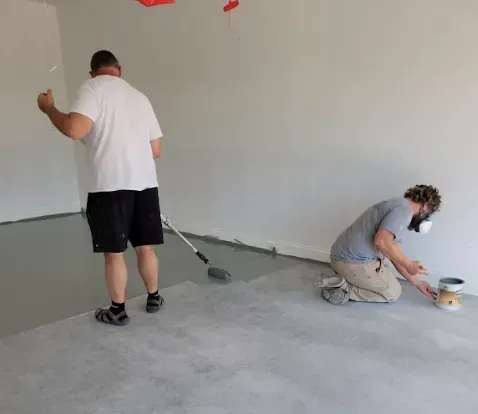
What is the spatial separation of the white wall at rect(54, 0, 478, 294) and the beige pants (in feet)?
1.45

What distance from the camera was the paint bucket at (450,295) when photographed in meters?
2.63

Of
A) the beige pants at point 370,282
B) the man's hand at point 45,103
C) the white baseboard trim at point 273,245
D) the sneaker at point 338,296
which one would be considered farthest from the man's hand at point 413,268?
the man's hand at point 45,103

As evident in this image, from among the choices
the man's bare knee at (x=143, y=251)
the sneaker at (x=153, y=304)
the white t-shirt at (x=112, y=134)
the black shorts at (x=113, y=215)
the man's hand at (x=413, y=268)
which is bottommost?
the sneaker at (x=153, y=304)

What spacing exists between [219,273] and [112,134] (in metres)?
1.32

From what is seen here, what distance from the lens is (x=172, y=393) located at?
1.88m

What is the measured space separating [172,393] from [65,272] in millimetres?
1923

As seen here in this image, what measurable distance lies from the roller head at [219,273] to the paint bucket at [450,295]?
1.35 meters

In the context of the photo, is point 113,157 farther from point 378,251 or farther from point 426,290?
point 426,290

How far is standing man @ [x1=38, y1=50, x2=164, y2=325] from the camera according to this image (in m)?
2.31

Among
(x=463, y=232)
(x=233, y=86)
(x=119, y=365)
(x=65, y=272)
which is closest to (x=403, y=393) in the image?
(x=119, y=365)

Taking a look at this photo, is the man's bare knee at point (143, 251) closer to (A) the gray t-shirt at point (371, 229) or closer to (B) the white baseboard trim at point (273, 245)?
(A) the gray t-shirt at point (371, 229)

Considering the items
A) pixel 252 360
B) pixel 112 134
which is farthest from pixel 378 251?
pixel 112 134

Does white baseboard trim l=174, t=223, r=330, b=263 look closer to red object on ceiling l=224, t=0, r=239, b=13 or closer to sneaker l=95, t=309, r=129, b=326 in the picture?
sneaker l=95, t=309, r=129, b=326

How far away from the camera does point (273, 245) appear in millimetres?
3959
